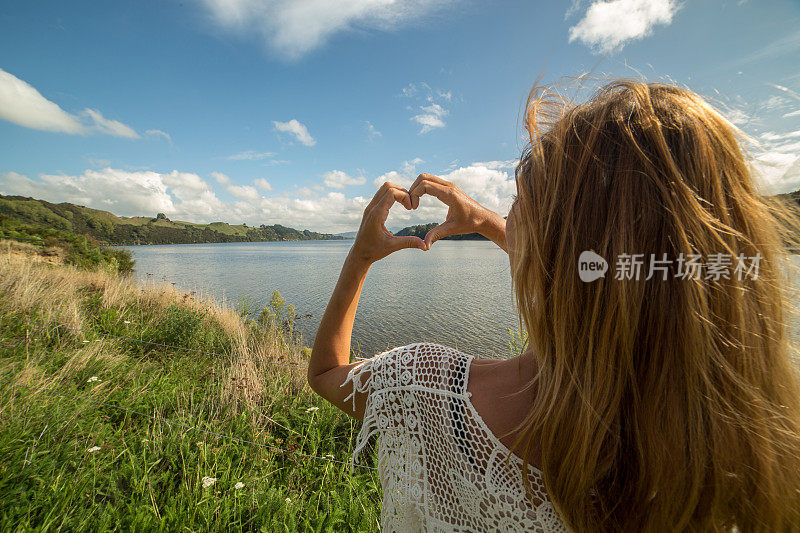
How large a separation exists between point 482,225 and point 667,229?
2.38ft

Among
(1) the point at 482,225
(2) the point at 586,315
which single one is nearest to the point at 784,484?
(2) the point at 586,315

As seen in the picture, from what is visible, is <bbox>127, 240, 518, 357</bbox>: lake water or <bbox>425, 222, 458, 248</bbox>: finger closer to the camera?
<bbox>425, 222, 458, 248</bbox>: finger

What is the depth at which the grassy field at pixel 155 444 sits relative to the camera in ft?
6.91

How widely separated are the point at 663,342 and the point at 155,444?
357cm

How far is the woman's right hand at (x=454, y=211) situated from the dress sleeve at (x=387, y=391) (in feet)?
1.41

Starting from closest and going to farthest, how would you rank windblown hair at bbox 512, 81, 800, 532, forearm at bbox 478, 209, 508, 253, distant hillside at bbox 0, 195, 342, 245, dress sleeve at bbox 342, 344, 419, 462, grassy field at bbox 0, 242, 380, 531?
windblown hair at bbox 512, 81, 800, 532, dress sleeve at bbox 342, 344, 419, 462, forearm at bbox 478, 209, 508, 253, grassy field at bbox 0, 242, 380, 531, distant hillside at bbox 0, 195, 342, 245

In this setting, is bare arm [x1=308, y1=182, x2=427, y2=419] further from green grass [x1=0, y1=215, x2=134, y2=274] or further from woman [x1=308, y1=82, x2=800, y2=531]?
green grass [x1=0, y1=215, x2=134, y2=274]

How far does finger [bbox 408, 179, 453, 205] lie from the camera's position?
1.20m

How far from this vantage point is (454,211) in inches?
50.2

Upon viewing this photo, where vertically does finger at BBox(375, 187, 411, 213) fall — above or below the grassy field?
above

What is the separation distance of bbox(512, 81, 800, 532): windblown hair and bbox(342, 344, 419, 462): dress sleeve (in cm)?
34

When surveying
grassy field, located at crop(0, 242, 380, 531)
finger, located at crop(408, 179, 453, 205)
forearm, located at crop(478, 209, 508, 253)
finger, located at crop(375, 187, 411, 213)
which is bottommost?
grassy field, located at crop(0, 242, 380, 531)

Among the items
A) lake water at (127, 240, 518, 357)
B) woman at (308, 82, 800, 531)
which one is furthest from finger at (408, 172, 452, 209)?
lake water at (127, 240, 518, 357)

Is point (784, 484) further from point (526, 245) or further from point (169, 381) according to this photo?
point (169, 381)
